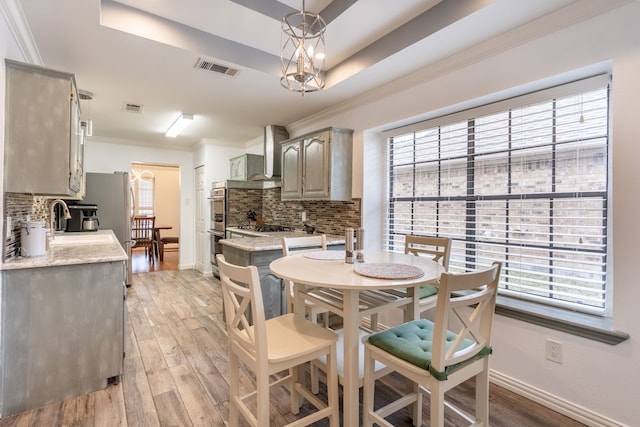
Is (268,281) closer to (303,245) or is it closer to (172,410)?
(303,245)

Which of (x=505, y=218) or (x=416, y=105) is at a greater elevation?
(x=416, y=105)

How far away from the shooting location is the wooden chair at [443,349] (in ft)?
3.96

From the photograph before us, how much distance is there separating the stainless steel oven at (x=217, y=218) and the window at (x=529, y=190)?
317 centimetres

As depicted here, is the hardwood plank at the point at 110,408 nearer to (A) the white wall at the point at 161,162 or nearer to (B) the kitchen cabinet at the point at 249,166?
(B) the kitchen cabinet at the point at 249,166

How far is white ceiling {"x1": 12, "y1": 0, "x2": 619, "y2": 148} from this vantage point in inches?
75.7

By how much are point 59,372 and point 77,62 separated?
231cm

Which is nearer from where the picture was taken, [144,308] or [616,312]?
[616,312]

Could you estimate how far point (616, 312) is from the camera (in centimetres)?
165

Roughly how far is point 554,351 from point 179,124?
4609mm

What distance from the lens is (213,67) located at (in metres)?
2.60

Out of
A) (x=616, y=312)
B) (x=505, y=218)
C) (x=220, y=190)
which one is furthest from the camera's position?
(x=220, y=190)

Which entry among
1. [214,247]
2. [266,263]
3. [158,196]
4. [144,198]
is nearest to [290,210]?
[214,247]

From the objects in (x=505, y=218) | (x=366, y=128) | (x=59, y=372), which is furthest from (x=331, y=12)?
(x=59, y=372)

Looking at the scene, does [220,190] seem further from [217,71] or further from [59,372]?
[59,372]
